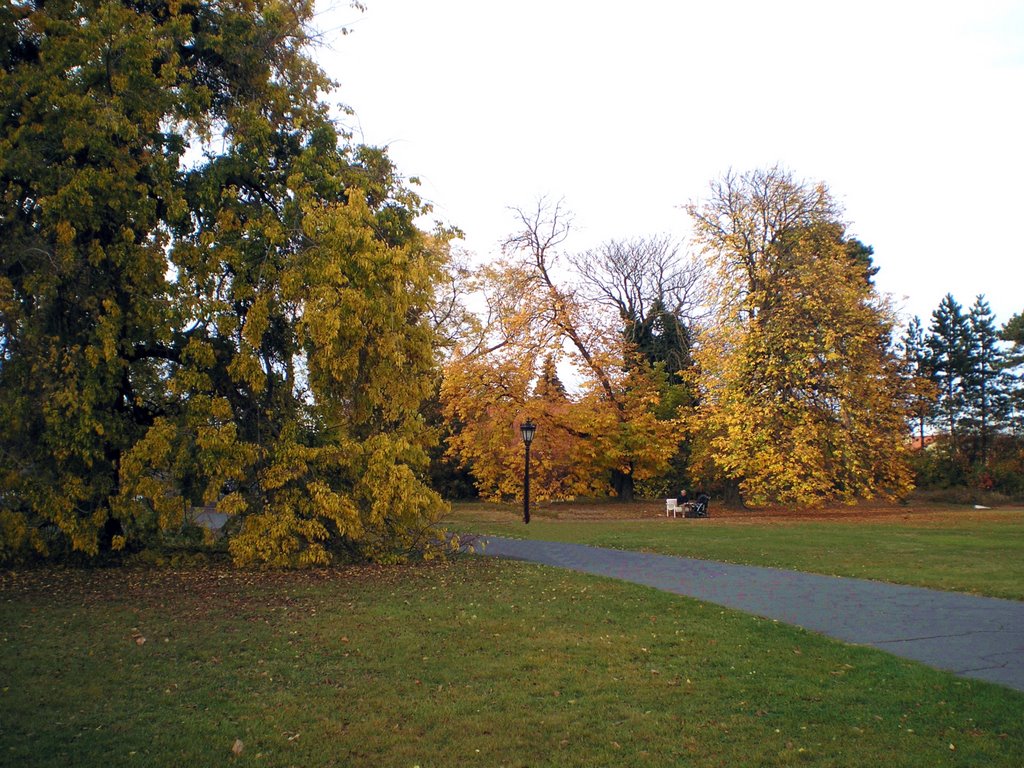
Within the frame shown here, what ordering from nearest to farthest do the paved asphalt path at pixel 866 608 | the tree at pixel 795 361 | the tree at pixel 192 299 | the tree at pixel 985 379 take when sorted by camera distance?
the paved asphalt path at pixel 866 608, the tree at pixel 192 299, the tree at pixel 795 361, the tree at pixel 985 379

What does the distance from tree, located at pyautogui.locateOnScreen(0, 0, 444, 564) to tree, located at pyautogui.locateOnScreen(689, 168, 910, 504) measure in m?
16.9

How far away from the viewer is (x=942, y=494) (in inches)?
1539

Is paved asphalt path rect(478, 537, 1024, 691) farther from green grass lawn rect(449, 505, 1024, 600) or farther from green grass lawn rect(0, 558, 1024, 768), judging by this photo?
green grass lawn rect(449, 505, 1024, 600)

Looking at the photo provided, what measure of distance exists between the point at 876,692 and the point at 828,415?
23.9m

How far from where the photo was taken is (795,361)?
92.0ft

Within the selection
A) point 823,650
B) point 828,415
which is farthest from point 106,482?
point 828,415

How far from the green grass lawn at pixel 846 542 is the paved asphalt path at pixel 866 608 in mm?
922

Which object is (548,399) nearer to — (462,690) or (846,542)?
(846,542)

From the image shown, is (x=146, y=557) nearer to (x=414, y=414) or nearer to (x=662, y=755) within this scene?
(x=414, y=414)

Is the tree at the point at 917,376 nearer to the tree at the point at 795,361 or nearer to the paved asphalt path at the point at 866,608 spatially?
the tree at the point at 795,361

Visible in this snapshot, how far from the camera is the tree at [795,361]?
27.9m

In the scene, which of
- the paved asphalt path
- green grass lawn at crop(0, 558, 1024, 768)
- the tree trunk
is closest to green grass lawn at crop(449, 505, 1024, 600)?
the paved asphalt path

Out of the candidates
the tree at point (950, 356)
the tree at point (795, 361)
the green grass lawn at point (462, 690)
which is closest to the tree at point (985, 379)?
the tree at point (950, 356)

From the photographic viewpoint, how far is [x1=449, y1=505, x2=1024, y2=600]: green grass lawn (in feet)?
42.1
